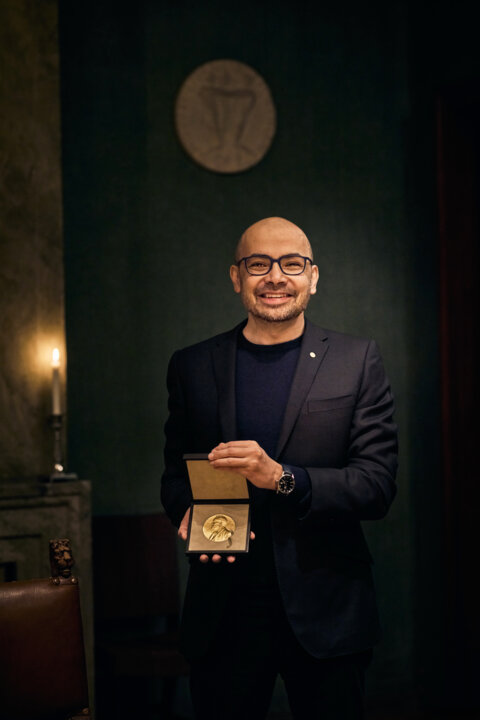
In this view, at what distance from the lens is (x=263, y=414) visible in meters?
2.43

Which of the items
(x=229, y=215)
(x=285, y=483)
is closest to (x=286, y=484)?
(x=285, y=483)

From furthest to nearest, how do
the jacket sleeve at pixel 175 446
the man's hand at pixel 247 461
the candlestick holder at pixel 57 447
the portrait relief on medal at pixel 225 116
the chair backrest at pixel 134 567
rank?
1. the portrait relief on medal at pixel 225 116
2. the chair backrest at pixel 134 567
3. the candlestick holder at pixel 57 447
4. the jacket sleeve at pixel 175 446
5. the man's hand at pixel 247 461

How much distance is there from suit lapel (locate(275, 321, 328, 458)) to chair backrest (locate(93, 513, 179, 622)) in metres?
1.87

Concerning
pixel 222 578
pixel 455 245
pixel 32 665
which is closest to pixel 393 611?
pixel 455 245

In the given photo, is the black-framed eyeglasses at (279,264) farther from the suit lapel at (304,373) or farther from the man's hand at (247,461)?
the man's hand at (247,461)

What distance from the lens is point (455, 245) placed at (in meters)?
4.38

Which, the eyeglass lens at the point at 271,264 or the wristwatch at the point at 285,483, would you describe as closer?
the wristwatch at the point at 285,483

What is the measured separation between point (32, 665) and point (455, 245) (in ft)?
9.67

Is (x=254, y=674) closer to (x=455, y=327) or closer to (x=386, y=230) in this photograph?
(x=455, y=327)

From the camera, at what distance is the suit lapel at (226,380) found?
2.41 m

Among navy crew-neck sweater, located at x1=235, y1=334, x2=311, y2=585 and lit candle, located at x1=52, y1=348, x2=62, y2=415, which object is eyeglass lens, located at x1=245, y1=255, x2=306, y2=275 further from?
lit candle, located at x1=52, y1=348, x2=62, y2=415

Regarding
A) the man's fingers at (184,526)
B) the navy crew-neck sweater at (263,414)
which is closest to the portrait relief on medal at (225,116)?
the navy crew-neck sweater at (263,414)

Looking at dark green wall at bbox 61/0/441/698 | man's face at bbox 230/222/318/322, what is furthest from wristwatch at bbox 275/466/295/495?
dark green wall at bbox 61/0/441/698

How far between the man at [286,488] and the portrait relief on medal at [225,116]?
77.2 inches
